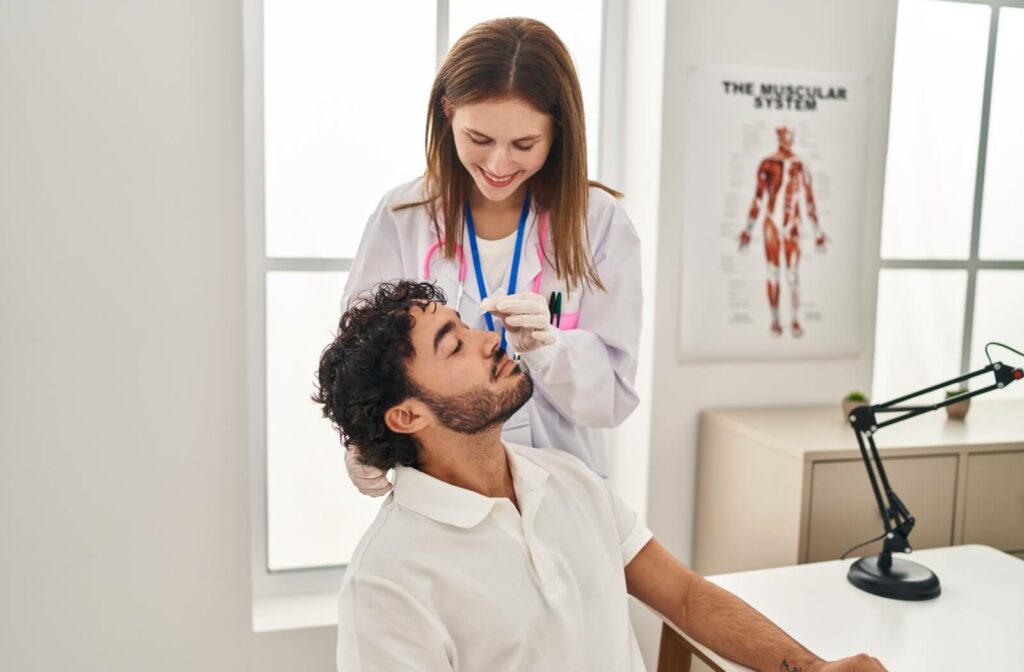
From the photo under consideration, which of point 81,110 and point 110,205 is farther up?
point 81,110

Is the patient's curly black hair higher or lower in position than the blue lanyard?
lower

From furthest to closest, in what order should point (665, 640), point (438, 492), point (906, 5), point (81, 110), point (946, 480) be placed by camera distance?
point (906, 5), point (946, 480), point (81, 110), point (665, 640), point (438, 492)

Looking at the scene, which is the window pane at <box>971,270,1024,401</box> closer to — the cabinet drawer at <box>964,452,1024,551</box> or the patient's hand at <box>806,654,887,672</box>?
the cabinet drawer at <box>964,452,1024,551</box>

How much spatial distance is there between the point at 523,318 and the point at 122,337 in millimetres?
1155

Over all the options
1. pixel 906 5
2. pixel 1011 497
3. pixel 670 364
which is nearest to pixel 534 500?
pixel 670 364

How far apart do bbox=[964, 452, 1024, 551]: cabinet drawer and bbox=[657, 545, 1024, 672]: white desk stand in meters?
0.33

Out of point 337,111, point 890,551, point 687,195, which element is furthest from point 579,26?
point 890,551

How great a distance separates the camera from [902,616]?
161cm

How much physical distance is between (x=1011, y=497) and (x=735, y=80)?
136 centimetres

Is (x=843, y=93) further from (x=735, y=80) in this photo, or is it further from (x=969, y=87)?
(x=969, y=87)

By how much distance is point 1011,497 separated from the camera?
225 centimetres

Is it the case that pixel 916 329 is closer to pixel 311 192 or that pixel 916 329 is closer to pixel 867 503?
pixel 867 503

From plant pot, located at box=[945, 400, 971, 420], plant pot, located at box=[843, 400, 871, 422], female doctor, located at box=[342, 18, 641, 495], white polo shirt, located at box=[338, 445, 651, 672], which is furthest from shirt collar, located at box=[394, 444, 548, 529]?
plant pot, located at box=[945, 400, 971, 420]

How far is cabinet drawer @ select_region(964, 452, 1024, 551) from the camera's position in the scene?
7.26ft
